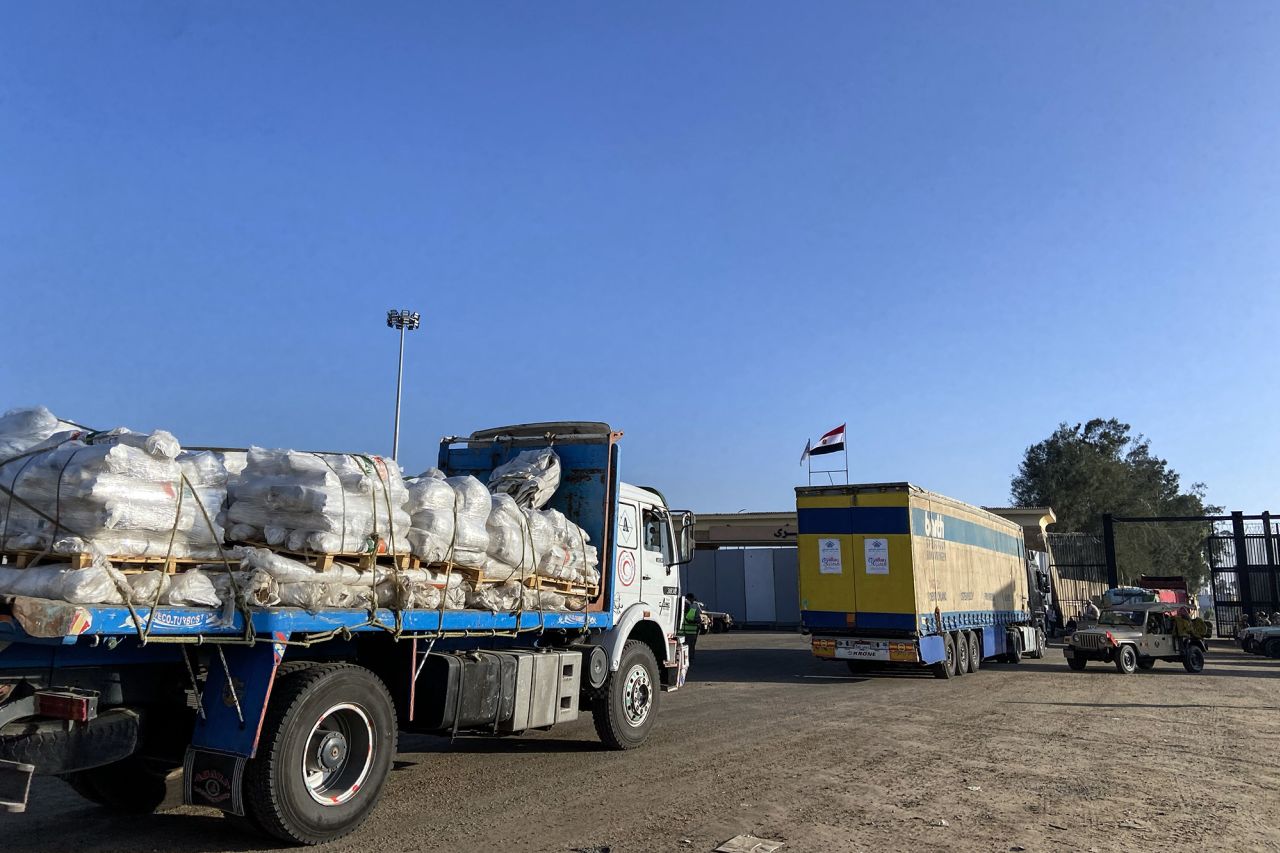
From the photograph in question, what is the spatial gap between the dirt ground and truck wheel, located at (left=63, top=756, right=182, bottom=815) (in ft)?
0.50

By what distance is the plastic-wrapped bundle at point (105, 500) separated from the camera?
484 centimetres

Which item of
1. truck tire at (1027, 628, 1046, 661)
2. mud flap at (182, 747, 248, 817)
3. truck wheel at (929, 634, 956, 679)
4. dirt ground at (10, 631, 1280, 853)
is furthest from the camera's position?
truck tire at (1027, 628, 1046, 661)

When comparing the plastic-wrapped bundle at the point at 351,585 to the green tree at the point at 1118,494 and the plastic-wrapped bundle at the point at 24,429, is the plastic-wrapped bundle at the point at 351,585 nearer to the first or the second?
the plastic-wrapped bundle at the point at 24,429

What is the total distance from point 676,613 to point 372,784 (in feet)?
17.3

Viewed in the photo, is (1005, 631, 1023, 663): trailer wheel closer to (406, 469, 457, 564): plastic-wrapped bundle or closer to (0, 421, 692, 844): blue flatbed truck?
(0, 421, 692, 844): blue flatbed truck

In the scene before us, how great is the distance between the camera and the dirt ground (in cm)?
604

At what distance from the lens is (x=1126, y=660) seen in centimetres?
2000

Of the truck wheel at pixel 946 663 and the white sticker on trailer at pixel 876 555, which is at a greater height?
the white sticker on trailer at pixel 876 555

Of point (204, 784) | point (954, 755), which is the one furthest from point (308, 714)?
point (954, 755)

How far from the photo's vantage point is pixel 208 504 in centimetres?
550

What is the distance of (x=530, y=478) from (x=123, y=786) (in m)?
4.31

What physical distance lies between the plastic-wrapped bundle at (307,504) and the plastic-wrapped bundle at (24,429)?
1.12 metres

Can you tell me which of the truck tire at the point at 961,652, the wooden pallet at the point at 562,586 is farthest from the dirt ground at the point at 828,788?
the truck tire at the point at 961,652

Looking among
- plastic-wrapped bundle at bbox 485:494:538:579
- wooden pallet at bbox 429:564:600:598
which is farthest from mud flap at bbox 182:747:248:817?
plastic-wrapped bundle at bbox 485:494:538:579
